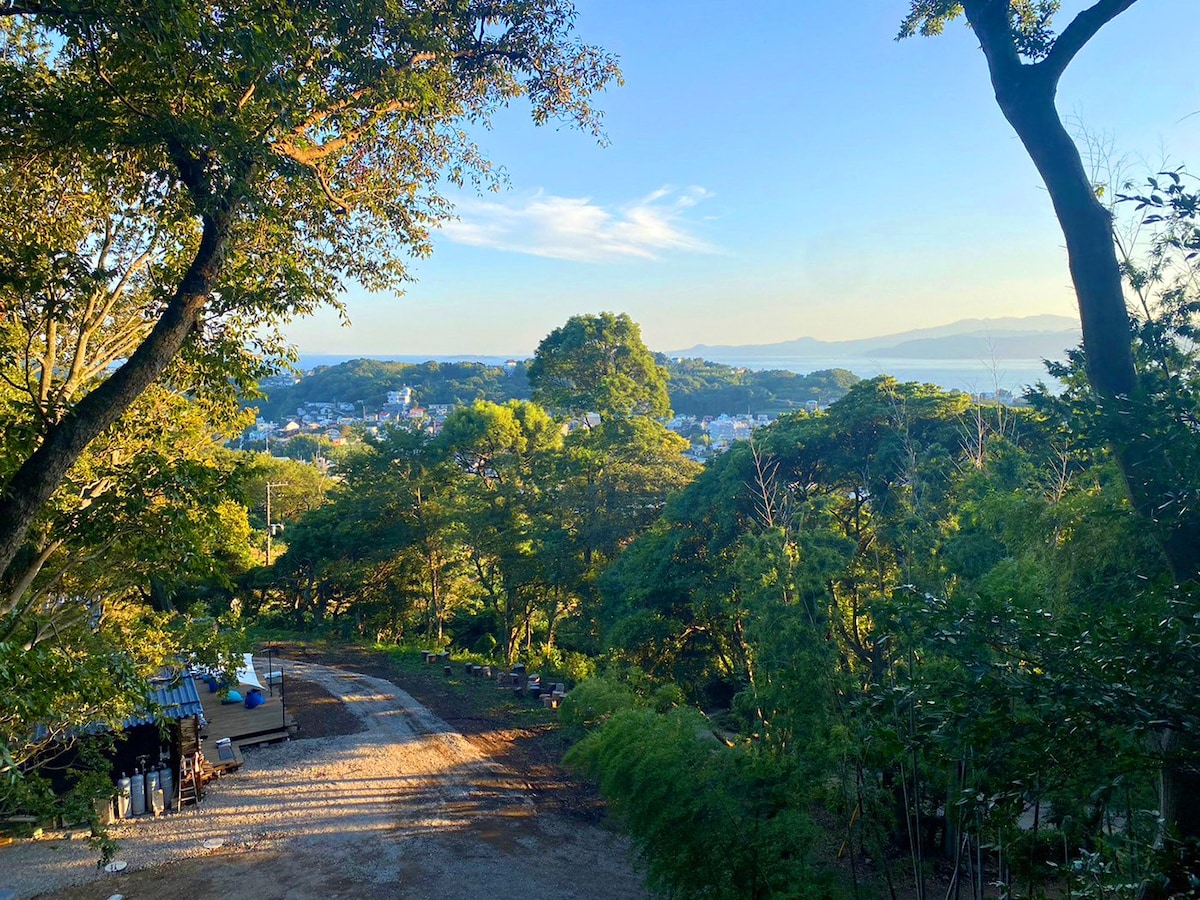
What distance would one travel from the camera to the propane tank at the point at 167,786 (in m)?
9.58

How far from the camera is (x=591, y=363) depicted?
2228cm

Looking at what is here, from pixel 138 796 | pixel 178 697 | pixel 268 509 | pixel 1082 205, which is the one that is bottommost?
pixel 138 796

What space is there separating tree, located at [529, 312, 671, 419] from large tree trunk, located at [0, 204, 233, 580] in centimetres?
1699

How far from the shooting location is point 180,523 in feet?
17.9

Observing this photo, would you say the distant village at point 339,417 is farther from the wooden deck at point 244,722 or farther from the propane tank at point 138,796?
the propane tank at point 138,796

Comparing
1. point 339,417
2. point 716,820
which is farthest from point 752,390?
point 339,417

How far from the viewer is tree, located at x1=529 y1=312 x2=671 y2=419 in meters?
22.0

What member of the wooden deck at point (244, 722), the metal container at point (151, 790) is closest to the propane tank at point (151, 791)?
the metal container at point (151, 790)

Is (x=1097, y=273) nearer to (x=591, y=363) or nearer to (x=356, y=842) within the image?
(x=356, y=842)

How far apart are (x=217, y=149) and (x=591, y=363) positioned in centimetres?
1803

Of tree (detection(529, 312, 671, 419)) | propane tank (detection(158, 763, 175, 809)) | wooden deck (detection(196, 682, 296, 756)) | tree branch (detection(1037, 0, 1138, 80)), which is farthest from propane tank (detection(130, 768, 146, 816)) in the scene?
tree (detection(529, 312, 671, 419))

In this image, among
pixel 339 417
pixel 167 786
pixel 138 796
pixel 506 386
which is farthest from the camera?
pixel 339 417

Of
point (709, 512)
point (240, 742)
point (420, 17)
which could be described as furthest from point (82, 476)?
point (709, 512)

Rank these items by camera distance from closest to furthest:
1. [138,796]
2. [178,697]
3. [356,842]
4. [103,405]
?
[103,405] < [356,842] < [138,796] < [178,697]
